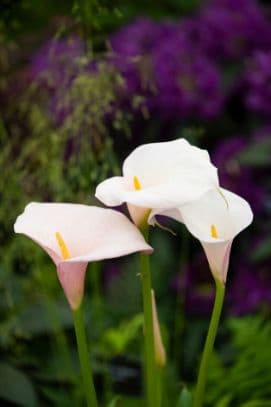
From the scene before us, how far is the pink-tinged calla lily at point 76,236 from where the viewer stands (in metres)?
0.77

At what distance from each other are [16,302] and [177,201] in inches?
28.8

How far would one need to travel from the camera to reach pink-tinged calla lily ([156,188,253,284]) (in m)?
0.80

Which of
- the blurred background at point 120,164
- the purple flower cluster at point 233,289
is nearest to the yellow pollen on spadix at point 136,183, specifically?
the blurred background at point 120,164

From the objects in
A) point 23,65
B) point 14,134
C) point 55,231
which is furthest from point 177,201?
point 23,65

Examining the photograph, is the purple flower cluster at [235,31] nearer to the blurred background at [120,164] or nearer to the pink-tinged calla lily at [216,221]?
the blurred background at [120,164]

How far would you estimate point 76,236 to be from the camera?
31.9 inches

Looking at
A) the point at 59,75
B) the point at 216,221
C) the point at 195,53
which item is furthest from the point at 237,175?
the point at 216,221

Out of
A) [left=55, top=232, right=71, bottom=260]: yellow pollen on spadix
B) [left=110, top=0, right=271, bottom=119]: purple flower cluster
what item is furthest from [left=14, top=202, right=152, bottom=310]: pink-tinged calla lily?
[left=110, top=0, right=271, bottom=119]: purple flower cluster

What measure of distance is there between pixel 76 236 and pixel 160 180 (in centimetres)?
8

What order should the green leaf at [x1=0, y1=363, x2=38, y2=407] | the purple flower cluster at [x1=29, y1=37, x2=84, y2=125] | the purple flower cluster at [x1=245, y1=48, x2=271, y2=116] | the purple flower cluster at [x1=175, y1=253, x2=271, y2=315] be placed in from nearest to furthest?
the green leaf at [x1=0, y1=363, x2=38, y2=407] < the purple flower cluster at [x1=29, y1=37, x2=84, y2=125] < the purple flower cluster at [x1=175, y1=253, x2=271, y2=315] < the purple flower cluster at [x1=245, y1=48, x2=271, y2=116]

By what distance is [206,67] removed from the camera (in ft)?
6.38

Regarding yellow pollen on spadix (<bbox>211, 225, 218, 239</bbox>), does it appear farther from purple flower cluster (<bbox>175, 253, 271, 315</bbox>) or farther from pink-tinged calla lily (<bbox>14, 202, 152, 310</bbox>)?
purple flower cluster (<bbox>175, 253, 271, 315</bbox>)

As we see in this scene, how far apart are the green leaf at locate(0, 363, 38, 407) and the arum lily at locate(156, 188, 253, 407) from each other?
444 millimetres

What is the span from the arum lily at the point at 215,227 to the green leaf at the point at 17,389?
0.44 metres
